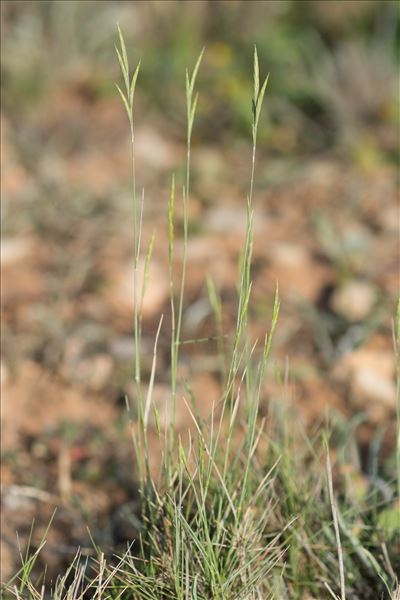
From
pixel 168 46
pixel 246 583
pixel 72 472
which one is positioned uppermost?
pixel 168 46

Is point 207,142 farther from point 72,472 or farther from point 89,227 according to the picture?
point 72,472

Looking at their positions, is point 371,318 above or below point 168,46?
below

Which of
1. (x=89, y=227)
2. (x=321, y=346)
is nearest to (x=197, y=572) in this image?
(x=321, y=346)

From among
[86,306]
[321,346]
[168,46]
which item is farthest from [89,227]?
[168,46]

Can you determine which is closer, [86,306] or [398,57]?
[86,306]

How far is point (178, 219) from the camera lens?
9.63 ft

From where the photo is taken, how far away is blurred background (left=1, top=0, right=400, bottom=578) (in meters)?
2.03

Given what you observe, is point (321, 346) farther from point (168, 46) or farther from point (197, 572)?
point (168, 46)

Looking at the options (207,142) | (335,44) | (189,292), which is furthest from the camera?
(335,44)

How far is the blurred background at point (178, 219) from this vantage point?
2.03 metres

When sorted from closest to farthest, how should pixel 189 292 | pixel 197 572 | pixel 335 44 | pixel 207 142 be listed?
pixel 197 572
pixel 189 292
pixel 207 142
pixel 335 44

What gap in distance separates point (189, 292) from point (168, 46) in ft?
5.49

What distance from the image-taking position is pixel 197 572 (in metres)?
1.34

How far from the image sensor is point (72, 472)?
Result: 1933 millimetres
